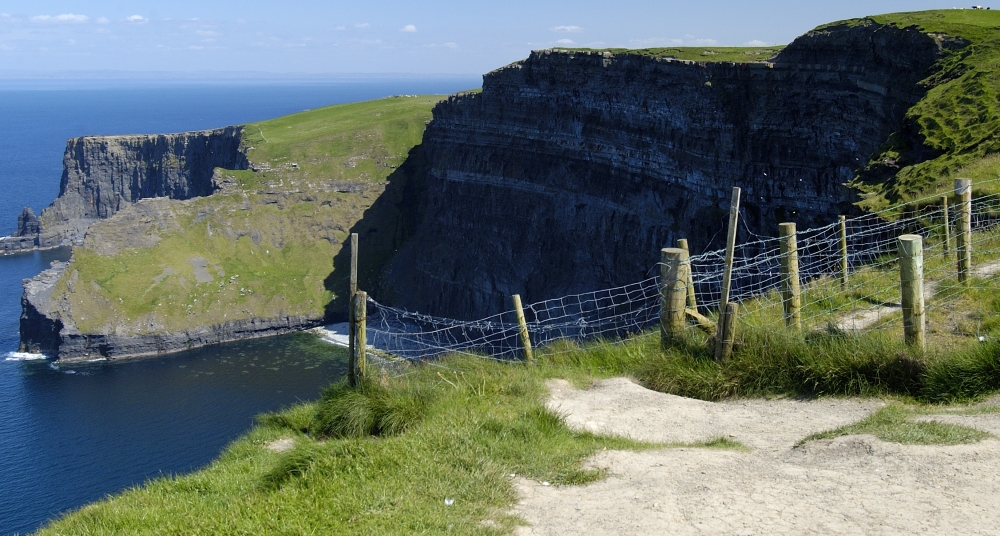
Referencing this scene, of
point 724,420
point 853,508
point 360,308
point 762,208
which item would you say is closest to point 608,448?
point 724,420

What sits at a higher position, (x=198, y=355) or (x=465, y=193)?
(x=465, y=193)

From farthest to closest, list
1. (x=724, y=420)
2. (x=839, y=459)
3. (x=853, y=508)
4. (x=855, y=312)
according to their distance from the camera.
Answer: (x=855, y=312) < (x=724, y=420) < (x=839, y=459) < (x=853, y=508)

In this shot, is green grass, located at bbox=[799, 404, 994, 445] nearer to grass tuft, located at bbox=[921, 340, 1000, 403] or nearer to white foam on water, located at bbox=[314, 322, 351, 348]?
grass tuft, located at bbox=[921, 340, 1000, 403]

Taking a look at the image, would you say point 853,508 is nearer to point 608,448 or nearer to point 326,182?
point 608,448

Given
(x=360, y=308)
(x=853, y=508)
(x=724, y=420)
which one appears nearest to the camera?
(x=853, y=508)

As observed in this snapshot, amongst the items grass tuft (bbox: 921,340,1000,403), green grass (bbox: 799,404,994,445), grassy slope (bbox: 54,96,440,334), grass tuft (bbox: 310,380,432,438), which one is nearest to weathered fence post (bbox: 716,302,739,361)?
green grass (bbox: 799,404,994,445)

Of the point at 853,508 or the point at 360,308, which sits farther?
the point at 360,308

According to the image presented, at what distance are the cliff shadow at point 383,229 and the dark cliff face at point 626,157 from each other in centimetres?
299

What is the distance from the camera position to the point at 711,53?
62812 mm

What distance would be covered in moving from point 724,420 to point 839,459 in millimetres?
2676

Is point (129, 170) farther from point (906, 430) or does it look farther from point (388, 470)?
point (906, 430)

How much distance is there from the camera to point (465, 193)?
285ft

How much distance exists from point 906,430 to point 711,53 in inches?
2190

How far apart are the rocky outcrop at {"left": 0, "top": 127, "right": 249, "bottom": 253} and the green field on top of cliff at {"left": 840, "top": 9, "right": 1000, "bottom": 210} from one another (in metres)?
105
